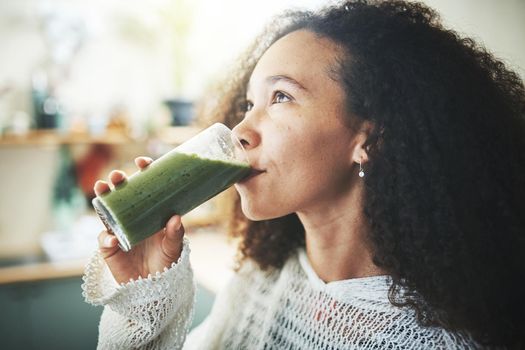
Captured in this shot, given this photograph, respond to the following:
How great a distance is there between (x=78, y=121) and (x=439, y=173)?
221cm

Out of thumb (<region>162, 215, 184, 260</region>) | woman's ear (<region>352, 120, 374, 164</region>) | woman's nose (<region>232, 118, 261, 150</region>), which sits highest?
woman's ear (<region>352, 120, 374, 164</region>)

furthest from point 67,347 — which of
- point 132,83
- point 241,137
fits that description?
point 241,137

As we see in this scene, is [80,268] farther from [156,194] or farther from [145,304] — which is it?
[156,194]

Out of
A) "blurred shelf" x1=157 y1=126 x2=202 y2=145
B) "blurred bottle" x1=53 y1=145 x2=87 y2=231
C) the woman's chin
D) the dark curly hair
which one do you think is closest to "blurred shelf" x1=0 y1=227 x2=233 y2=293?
"blurred bottle" x1=53 y1=145 x2=87 y2=231

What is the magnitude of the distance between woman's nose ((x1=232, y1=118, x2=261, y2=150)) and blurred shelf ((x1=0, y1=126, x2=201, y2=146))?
126cm

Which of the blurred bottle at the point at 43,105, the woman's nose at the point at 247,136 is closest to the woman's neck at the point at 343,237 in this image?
the woman's nose at the point at 247,136

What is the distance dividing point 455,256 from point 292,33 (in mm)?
630

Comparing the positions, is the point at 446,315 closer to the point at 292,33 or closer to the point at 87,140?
the point at 292,33

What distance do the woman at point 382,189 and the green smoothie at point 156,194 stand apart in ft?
0.17

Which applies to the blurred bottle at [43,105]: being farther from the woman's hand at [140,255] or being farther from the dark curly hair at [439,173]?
the dark curly hair at [439,173]

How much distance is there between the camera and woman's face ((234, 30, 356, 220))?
961mm

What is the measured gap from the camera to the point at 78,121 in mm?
2588

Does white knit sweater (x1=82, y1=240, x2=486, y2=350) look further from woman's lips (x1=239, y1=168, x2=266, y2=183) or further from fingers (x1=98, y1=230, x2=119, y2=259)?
woman's lips (x1=239, y1=168, x2=266, y2=183)

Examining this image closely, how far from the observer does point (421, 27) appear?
3.39ft
